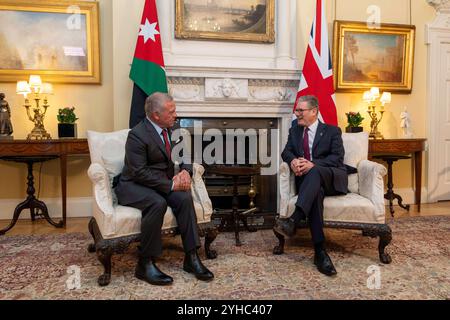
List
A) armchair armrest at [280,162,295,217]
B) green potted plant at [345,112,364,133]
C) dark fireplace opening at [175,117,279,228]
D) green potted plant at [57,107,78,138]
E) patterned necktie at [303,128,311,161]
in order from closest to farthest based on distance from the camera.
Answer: armchair armrest at [280,162,295,217] < patterned necktie at [303,128,311,161] < green potted plant at [57,107,78,138] < dark fireplace opening at [175,117,279,228] < green potted plant at [345,112,364,133]

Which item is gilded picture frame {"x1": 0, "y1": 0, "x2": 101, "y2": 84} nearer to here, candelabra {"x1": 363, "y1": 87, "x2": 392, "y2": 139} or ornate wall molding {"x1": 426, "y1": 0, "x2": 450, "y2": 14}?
candelabra {"x1": 363, "y1": 87, "x2": 392, "y2": 139}

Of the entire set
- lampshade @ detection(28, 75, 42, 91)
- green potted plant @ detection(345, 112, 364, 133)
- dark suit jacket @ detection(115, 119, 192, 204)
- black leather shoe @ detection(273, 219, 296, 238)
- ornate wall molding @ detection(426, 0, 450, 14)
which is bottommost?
black leather shoe @ detection(273, 219, 296, 238)

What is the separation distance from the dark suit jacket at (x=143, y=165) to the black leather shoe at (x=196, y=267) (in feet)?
1.56

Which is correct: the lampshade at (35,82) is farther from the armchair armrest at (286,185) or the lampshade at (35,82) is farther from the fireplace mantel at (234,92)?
the armchair armrest at (286,185)

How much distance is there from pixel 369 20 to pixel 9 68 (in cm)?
462

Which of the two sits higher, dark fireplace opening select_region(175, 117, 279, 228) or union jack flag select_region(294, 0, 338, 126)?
union jack flag select_region(294, 0, 338, 126)

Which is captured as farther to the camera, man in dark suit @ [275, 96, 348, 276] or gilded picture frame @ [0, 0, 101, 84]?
gilded picture frame @ [0, 0, 101, 84]

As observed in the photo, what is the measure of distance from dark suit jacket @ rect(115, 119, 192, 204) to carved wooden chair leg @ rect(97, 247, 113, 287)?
351 mm

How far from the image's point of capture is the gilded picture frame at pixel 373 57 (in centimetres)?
466

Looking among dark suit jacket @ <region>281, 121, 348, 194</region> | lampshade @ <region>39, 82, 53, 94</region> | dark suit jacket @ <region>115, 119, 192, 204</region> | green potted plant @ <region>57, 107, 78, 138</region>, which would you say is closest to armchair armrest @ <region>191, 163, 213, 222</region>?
dark suit jacket @ <region>115, 119, 192, 204</region>

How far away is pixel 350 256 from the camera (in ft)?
9.11

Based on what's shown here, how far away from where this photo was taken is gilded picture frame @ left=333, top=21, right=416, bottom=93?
15.3 ft

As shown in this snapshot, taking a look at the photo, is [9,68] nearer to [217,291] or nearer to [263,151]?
[263,151]

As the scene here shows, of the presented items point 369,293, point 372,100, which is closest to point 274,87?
point 372,100
